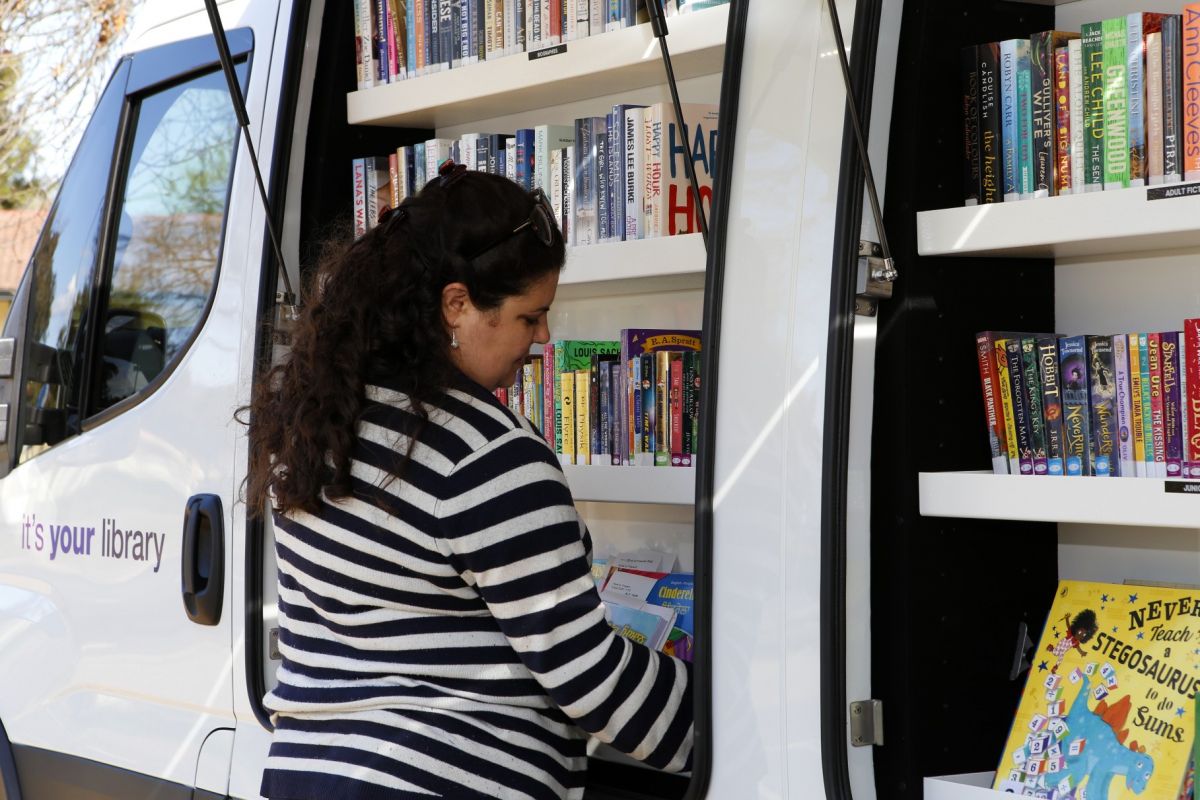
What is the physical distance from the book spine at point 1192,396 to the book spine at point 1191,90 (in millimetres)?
199

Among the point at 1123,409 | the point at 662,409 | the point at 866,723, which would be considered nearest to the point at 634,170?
the point at 662,409

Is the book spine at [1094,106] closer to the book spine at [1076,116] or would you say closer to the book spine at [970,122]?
the book spine at [1076,116]

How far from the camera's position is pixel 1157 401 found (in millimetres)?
1677

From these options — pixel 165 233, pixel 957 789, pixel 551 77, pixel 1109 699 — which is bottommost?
pixel 957 789

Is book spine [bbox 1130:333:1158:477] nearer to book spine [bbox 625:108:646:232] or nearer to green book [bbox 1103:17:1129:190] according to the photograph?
green book [bbox 1103:17:1129:190]

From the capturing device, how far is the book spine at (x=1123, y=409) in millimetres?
1701

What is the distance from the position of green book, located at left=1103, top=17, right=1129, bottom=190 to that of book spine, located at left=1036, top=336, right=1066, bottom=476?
0.23 m

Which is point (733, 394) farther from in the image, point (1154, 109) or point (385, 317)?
point (1154, 109)

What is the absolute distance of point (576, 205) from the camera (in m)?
2.45

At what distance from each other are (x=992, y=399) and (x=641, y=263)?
667 mm

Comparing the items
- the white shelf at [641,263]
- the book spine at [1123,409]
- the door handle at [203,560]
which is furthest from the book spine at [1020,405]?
the door handle at [203,560]

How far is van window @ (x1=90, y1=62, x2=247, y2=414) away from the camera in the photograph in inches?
108

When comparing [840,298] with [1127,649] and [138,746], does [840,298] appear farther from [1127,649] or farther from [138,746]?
[138,746]

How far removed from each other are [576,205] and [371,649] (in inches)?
41.6
